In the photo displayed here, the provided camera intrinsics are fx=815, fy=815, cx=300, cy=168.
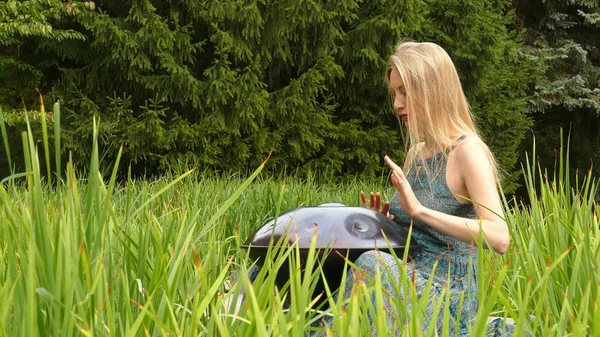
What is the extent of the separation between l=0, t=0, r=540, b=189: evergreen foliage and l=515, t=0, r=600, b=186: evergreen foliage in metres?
3.15

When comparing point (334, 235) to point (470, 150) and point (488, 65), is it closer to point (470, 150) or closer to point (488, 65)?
point (470, 150)

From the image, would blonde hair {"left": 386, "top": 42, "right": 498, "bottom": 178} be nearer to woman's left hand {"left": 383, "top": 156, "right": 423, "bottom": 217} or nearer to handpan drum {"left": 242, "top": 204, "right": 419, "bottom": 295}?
woman's left hand {"left": 383, "top": 156, "right": 423, "bottom": 217}

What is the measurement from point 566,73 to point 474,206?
12688mm

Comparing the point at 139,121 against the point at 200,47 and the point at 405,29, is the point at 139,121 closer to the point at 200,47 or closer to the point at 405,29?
the point at 200,47

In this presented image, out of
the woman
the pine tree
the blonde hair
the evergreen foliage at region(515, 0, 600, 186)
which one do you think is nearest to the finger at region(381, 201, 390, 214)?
the woman

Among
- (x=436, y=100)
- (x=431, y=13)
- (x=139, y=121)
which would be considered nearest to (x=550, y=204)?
(x=436, y=100)

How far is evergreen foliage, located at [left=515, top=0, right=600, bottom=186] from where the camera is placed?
13547 mm

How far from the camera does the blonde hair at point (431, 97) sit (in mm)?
2803

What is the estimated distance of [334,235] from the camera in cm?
239

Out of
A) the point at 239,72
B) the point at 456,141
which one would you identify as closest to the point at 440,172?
the point at 456,141

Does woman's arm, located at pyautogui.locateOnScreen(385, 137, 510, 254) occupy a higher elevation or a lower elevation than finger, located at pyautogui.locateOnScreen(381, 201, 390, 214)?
higher

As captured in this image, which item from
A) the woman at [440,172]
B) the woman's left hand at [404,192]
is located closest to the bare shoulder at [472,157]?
the woman at [440,172]

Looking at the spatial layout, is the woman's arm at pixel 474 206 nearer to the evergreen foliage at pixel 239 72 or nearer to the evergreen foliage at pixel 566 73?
the evergreen foliage at pixel 239 72

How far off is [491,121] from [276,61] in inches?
135
